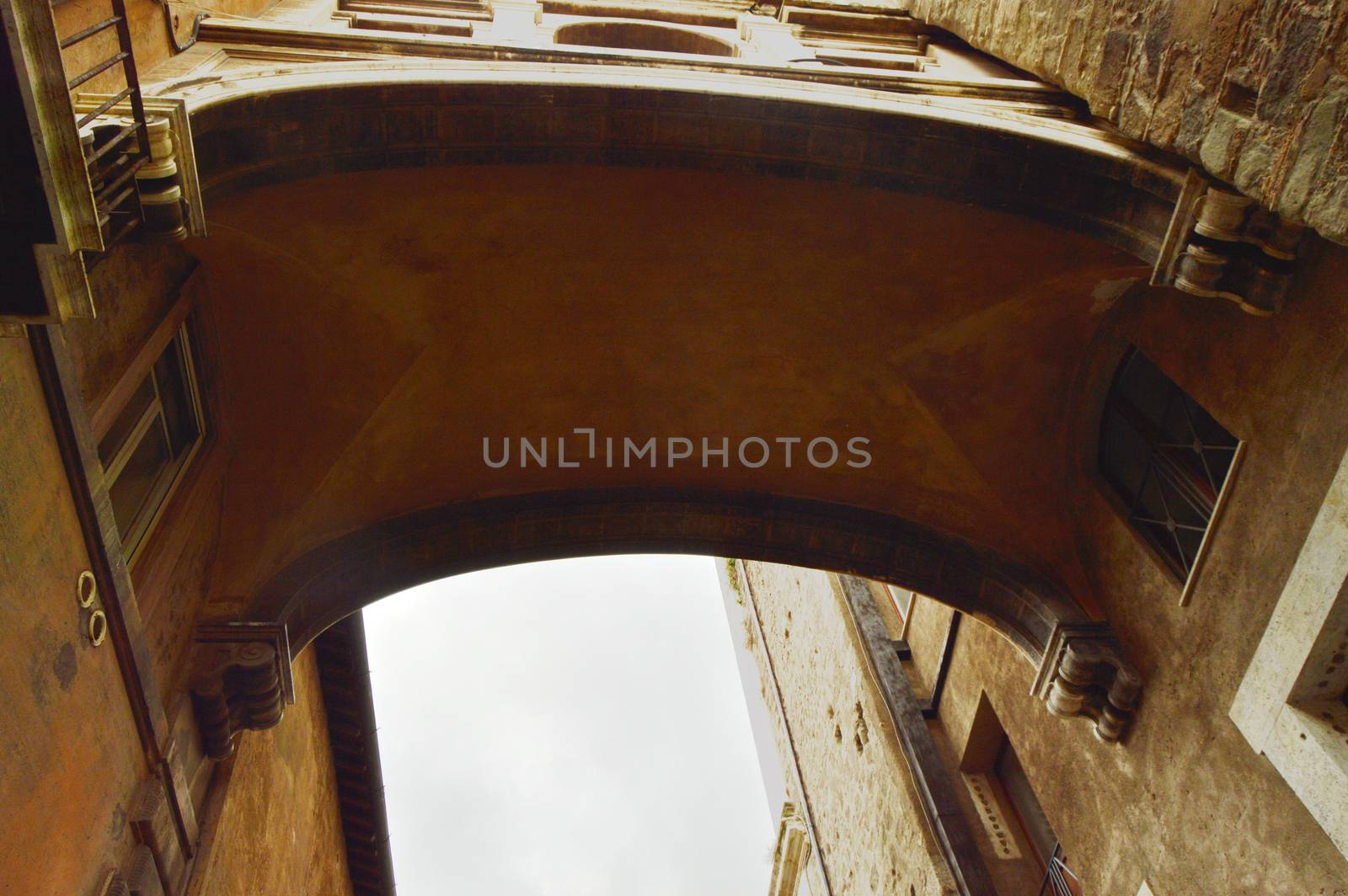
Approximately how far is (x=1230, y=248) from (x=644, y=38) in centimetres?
556

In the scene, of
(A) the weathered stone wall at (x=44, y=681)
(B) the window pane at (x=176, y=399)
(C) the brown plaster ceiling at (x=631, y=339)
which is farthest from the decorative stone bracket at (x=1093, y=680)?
(B) the window pane at (x=176, y=399)

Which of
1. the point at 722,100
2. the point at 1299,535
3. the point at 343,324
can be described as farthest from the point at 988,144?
the point at 343,324

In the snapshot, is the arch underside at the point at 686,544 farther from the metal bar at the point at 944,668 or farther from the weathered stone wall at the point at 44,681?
the weathered stone wall at the point at 44,681

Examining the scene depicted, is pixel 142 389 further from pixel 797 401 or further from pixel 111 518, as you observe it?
pixel 797 401

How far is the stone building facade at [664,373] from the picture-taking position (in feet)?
10.4

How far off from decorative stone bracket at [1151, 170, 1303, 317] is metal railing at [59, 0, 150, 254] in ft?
12.9

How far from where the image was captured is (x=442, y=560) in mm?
6137

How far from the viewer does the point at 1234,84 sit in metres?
3.31

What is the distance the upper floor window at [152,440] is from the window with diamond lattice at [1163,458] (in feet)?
17.2

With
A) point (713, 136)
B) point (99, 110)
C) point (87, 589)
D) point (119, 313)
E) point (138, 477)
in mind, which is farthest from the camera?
point (713, 136)

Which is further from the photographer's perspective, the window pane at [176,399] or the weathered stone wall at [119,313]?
the window pane at [176,399]

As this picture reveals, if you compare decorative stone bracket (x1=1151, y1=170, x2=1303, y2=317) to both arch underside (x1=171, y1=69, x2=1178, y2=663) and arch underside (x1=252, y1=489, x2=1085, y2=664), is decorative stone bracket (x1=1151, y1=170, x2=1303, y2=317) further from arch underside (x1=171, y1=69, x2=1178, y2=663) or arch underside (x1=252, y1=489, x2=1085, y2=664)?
arch underside (x1=252, y1=489, x2=1085, y2=664)

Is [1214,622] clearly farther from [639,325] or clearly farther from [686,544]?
[639,325]

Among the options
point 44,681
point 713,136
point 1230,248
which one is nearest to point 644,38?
point 713,136
